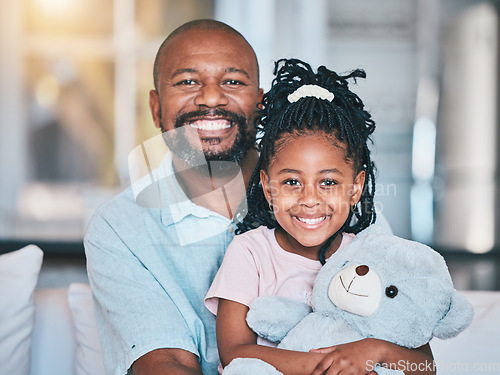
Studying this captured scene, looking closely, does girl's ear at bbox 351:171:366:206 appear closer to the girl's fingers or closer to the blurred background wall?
the girl's fingers

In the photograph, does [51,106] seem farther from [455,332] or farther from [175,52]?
[455,332]

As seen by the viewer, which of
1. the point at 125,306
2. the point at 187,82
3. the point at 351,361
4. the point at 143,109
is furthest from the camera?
the point at 143,109

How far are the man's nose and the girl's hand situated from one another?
664 millimetres

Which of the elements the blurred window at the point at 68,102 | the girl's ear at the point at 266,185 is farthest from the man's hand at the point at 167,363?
the blurred window at the point at 68,102

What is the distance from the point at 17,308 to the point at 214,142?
1.83 feet

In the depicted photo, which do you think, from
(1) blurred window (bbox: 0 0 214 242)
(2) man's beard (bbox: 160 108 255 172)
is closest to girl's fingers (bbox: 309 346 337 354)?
(2) man's beard (bbox: 160 108 255 172)

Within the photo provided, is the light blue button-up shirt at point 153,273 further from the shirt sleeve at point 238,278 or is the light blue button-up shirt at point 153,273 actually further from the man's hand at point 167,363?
the shirt sleeve at point 238,278

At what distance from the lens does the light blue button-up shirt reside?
1104mm

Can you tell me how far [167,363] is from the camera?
1042 mm

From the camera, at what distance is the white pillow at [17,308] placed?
4.03 ft

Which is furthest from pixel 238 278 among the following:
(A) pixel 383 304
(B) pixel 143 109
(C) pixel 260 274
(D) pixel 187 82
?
(B) pixel 143 109

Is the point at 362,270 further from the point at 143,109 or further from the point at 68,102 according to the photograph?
the point at 68,102

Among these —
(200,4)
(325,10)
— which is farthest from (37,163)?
(325,10)

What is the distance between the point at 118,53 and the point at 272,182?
2.95 meters
